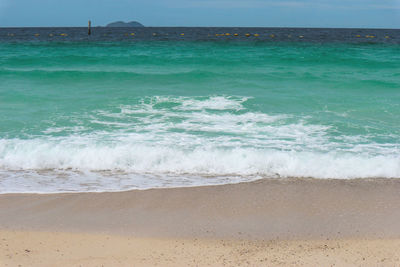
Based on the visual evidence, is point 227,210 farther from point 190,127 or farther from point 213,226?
point 190,127

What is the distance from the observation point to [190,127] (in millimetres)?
9898

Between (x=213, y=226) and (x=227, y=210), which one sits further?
(x=227, y=210)

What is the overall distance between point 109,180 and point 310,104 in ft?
24.3

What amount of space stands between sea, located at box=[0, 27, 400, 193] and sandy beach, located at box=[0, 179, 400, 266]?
0.50 m

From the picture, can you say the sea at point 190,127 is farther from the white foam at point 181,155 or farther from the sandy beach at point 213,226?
the sandy beach at point 213,226

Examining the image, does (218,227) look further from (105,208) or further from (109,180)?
(109,180)

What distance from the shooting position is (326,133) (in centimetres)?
938

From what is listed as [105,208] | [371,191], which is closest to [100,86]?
[105,208]

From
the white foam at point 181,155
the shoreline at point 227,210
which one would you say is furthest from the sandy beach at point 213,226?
the white foam at point 181,155

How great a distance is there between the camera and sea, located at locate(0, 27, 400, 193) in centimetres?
727

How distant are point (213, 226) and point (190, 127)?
482cm

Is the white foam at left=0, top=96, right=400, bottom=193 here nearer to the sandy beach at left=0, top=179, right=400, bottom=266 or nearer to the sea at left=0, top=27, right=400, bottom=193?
the sea at left=0, top=27, right=400, bottom=193

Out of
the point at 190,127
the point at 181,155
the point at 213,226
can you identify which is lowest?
the point at 213,226

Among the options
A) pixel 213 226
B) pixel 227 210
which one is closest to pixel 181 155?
pixel 227 210
